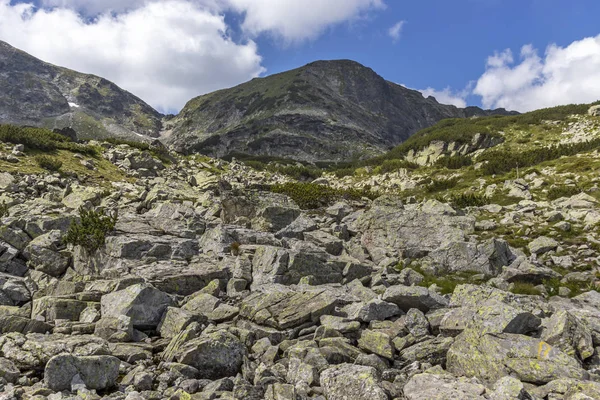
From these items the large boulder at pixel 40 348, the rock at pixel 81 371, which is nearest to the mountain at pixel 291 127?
the large boulder at pixel 40 348

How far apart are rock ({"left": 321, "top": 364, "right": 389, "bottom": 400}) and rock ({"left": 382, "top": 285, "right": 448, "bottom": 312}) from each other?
376cm

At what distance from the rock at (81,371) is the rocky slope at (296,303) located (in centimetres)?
2

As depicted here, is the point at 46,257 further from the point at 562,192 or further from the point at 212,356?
the point at 562,192

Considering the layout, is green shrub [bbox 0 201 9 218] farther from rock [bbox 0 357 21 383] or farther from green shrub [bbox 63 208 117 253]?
rock [bbox 0 357 21 383]

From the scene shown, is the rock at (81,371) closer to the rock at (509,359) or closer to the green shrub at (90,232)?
the rock at (509,359)

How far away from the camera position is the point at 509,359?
727cm

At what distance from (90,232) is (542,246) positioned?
21.8 m

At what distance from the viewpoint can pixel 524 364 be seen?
711cm

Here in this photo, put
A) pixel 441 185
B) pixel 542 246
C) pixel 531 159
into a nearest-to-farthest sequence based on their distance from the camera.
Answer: pixel 542 246, pixel 441 185, pixel 531 159

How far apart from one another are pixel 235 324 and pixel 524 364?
24.0 feet

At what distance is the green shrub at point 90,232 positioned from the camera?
15.6 m

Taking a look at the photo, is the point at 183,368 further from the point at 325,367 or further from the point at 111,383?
the point at 325,367

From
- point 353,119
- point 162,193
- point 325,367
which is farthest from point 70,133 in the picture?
point 353,119

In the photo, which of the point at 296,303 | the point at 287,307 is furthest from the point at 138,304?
the point at 296,303
